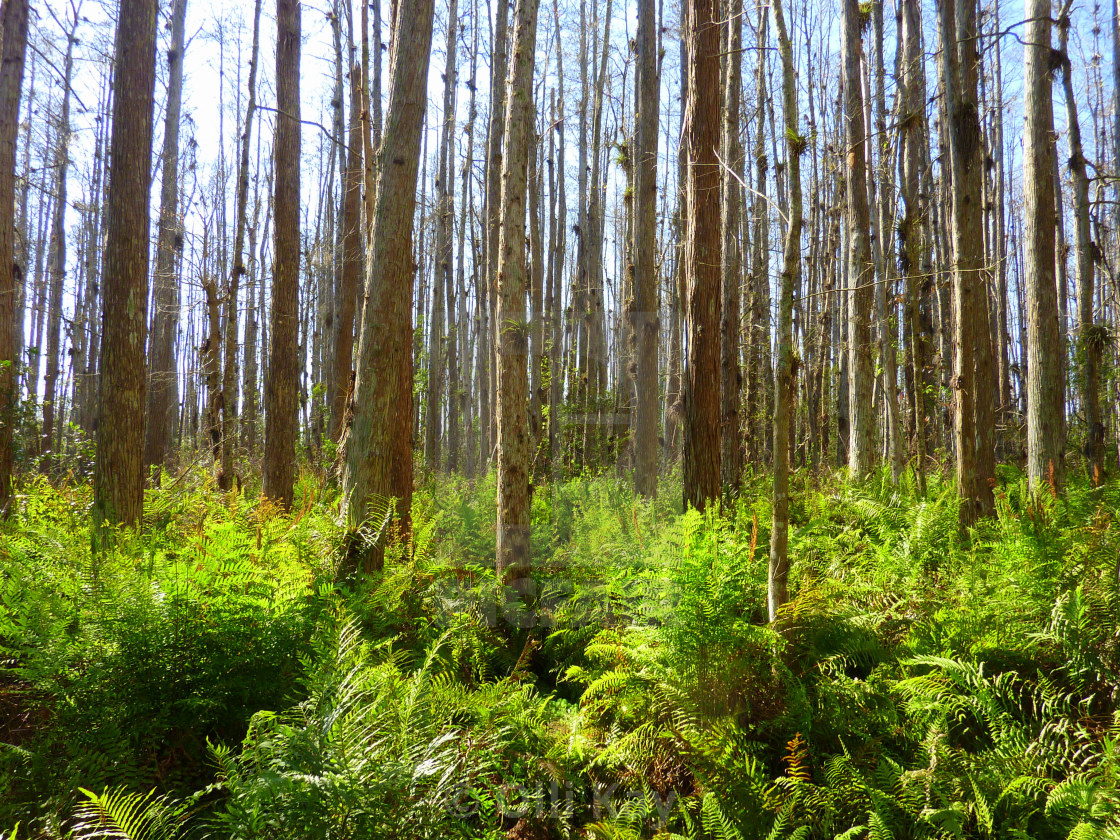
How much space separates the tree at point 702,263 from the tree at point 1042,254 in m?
2.81

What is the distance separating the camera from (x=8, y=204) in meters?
6.73

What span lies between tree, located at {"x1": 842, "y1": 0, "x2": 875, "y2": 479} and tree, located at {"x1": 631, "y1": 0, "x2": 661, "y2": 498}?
94.6 inches

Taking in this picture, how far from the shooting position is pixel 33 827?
2.07m

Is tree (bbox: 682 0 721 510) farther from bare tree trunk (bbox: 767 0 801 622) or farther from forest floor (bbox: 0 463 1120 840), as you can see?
bare tree trunk (bbox: 767 0 801 622)

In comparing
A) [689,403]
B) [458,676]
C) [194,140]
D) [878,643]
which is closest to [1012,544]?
[878,643]

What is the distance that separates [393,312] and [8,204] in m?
5.19

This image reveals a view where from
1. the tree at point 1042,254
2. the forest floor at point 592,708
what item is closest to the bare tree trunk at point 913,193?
the tree at point 1042,254

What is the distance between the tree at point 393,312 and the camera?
4730 millimetres

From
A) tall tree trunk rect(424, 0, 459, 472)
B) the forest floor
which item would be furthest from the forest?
tall tree trunk rect(424, 0, 459, 472)

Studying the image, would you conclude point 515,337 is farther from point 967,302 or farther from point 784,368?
point 967,302

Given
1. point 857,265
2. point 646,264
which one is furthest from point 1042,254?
point 646,264

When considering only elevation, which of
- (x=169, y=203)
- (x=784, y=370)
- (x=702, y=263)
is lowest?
(x=784, y=370)

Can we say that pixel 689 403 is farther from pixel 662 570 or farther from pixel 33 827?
pixel 33 827

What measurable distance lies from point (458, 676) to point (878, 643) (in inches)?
93.0
